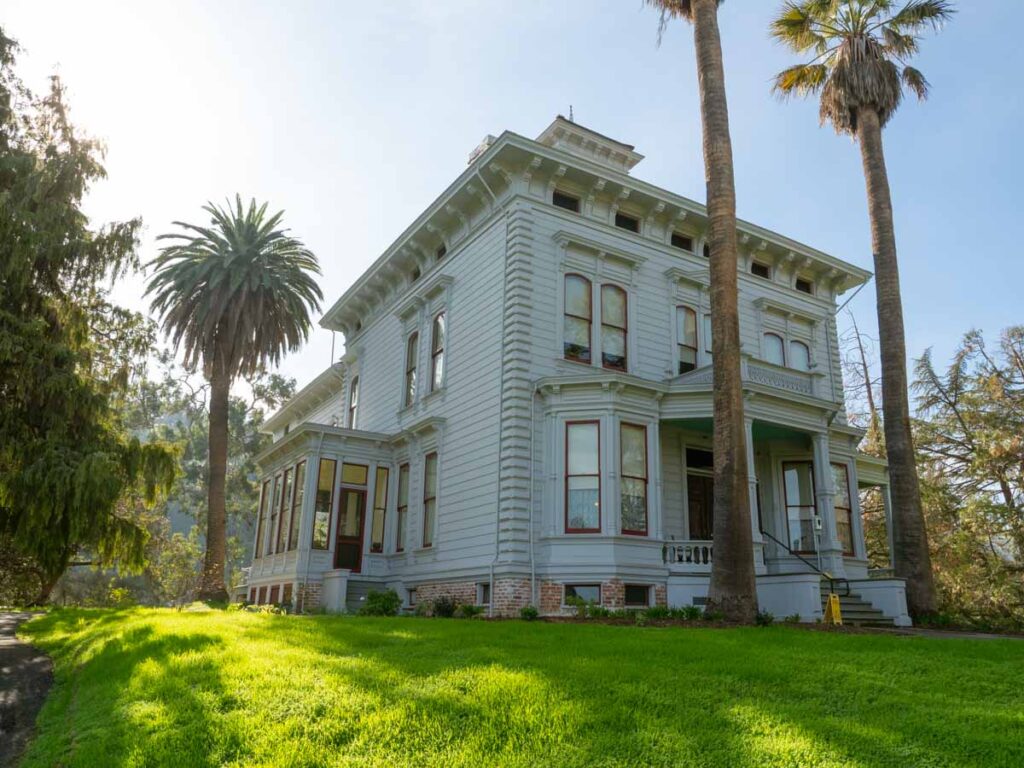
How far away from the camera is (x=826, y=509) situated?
1962 centimetres

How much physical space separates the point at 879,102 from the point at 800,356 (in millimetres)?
7500

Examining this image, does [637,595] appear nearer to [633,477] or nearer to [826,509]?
[633,477]

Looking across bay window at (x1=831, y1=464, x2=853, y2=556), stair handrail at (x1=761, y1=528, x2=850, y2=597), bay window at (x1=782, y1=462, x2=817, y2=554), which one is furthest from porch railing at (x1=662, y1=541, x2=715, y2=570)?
bay window at (x1=831, y1=464, x2=853, y2=556)

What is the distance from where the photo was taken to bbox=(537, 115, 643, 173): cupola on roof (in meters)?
25.1

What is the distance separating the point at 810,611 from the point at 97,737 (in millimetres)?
13265

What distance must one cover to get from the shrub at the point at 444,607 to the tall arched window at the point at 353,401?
1103 centimetres

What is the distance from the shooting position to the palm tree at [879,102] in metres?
18.8

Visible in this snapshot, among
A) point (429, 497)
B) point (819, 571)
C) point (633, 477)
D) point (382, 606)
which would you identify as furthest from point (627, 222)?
point (382, 606)

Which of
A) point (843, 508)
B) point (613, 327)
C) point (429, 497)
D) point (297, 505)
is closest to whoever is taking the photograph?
point (613, 327)

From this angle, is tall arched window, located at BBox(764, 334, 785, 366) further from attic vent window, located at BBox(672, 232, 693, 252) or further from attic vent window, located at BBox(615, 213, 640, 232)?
attic vent window, located at BBox(615, 213, 640, 232)

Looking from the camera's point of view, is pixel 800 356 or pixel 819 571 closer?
pixel 819 571

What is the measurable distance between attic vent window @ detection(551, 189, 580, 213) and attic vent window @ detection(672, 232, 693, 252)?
334cm

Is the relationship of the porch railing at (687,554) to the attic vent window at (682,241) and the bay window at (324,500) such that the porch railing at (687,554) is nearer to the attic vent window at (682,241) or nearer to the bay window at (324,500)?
the attic vent window at (682,241)

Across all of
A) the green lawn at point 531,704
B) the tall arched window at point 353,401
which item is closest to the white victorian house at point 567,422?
the tall arched window at point 353,401
